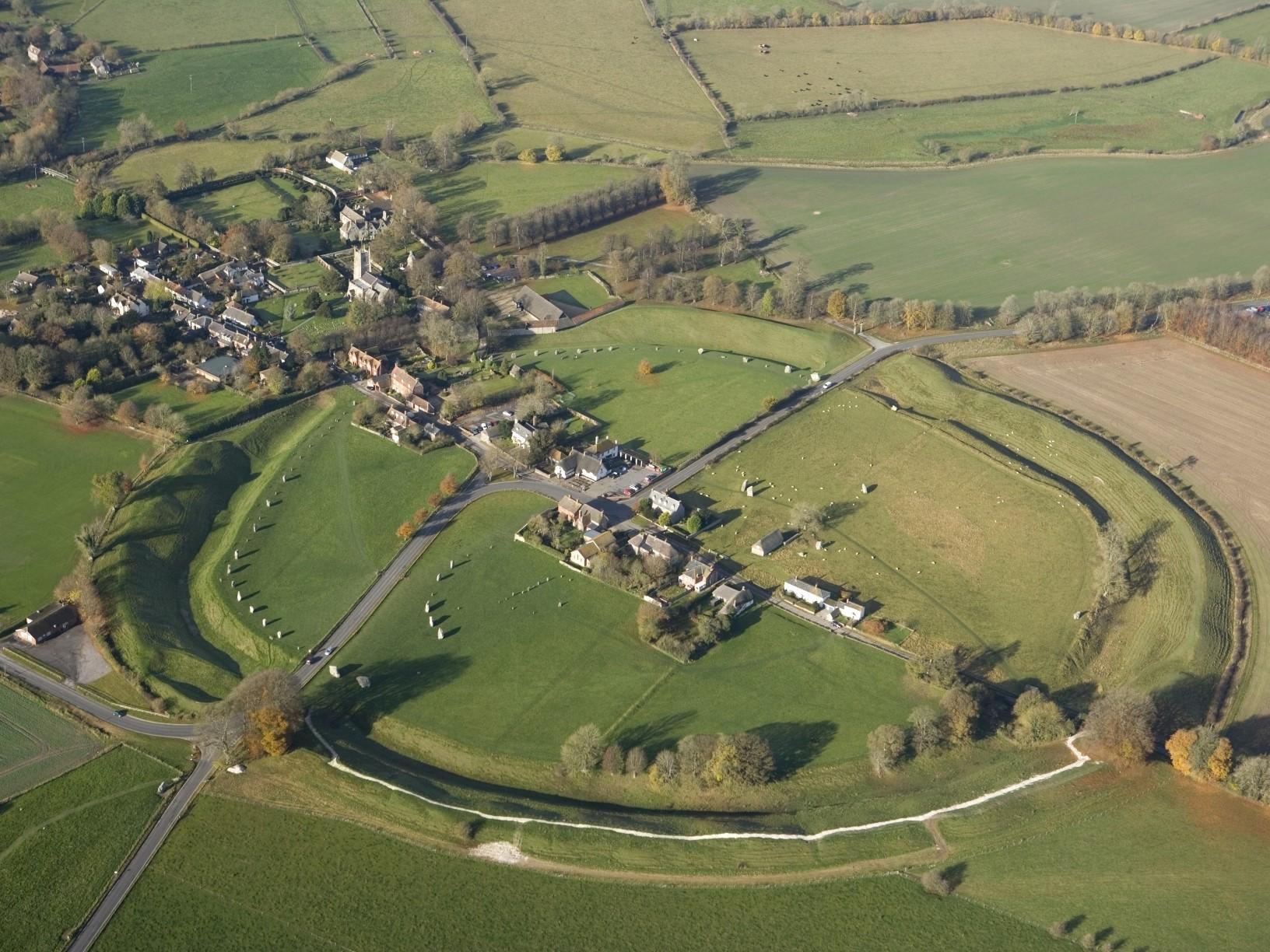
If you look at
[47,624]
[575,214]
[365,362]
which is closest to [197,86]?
[575,214]

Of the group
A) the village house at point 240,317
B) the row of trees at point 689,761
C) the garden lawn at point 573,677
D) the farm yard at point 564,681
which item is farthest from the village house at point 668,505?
the village house at point 240,317

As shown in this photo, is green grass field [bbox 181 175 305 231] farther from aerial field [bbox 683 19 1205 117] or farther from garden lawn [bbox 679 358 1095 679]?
garden lawn [bbox 679 358 1095 679]

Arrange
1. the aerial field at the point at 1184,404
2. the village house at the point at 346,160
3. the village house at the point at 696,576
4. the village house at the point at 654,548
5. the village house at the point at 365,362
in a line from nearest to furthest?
the village house at the point at 696,576
the village house at the point at 654,548
the aerial field at the point at 1184,404
the village house at the point at 365,362
the village house at the point at 346,160

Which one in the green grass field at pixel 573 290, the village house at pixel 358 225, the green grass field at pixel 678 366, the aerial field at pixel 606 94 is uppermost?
the aerial field at pixel 606 94

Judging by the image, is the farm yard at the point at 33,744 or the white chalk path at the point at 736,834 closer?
the white chalk path at the point at 736,834

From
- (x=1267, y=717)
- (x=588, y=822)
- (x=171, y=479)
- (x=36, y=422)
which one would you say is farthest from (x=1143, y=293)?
(x=36, y=422)

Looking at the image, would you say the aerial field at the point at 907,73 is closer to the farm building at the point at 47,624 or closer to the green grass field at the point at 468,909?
the farm building at the point at 47,624

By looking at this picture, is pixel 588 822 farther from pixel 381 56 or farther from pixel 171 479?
pixel 381 56
